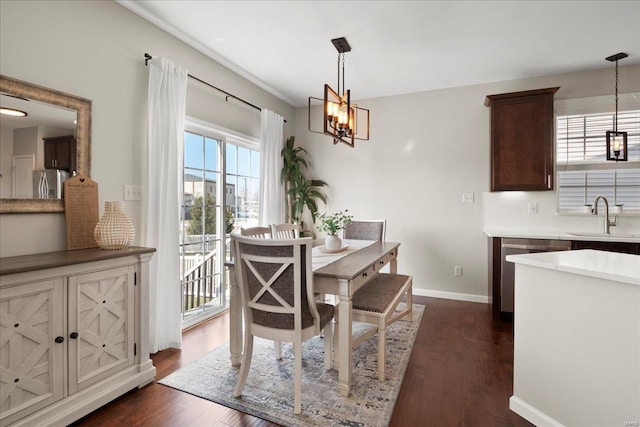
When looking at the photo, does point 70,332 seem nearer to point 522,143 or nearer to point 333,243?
point 333,243

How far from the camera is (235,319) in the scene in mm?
2365

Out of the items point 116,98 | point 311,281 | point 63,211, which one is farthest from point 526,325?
point 116,98

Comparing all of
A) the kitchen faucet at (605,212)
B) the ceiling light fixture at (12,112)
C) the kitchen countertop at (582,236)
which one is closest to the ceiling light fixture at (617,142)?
the kitchen faucet at (605,212)

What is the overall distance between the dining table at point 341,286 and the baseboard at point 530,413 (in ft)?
3.08

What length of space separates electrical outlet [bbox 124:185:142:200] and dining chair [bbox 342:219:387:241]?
2210mm

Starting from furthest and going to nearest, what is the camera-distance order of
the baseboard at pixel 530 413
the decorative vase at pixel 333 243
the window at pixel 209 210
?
1. the window at pixel 209 210
2. the decorative vase at pixel 333 243
3. the baseboard at pixel 530 413

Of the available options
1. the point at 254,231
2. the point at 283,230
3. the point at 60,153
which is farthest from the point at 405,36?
the point at 60,153

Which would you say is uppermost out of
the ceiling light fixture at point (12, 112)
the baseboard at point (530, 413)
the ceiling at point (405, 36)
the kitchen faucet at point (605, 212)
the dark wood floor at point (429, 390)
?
the ceiling at point (405, 36)

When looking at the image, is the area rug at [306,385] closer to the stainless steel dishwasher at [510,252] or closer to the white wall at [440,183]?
the stainless steel dishwasher at [510,252]

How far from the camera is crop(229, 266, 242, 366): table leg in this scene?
7.70ft

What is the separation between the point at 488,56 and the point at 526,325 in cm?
278

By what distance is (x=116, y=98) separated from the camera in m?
2.44

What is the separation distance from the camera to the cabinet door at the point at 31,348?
1.51 metres

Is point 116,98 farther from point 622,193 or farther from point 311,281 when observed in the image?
point 622,193
